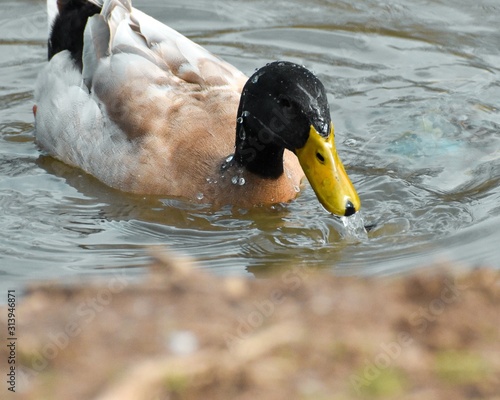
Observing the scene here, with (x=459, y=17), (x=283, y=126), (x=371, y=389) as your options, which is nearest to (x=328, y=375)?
(x=371, y=389)

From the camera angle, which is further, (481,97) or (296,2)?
(296,2)

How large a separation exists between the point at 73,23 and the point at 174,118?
58.5 inches

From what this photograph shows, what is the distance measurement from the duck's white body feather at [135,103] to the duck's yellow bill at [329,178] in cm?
102

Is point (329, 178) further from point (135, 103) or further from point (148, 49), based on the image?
point (148, 49)

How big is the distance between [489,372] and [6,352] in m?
2.06

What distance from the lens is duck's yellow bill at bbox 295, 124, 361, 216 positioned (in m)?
5.40

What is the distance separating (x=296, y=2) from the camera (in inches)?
368

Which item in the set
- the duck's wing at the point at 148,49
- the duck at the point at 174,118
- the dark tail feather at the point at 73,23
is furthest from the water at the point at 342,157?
the duck's wing at the point at 148,49

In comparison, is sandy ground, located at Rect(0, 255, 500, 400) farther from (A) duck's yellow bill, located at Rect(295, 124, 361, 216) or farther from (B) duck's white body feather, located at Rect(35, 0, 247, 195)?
(B) duck's white body feather, located at Rect(35, 0, 247, 195)

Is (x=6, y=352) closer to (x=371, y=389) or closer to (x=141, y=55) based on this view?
(x=371, y=389)

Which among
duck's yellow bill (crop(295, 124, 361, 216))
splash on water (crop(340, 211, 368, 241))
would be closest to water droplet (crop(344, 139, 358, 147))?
splash on water (crop(340, 211, 368, 241))

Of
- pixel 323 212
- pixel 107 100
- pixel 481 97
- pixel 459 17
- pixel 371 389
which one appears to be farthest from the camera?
pixel 459 17

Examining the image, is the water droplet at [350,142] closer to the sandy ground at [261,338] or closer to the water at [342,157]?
the water at [342,157]

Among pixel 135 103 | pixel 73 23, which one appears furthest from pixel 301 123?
pixel 73 23
